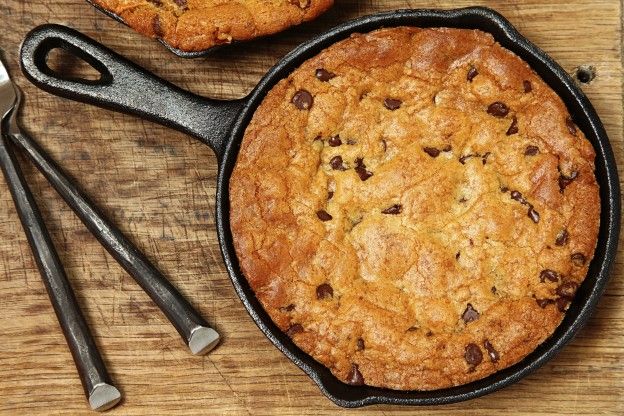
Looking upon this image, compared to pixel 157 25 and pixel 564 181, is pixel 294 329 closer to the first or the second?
pixel 564 181

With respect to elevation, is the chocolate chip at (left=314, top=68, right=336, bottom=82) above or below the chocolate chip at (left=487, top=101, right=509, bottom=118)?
above

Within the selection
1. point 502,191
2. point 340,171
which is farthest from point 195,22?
point 502,191

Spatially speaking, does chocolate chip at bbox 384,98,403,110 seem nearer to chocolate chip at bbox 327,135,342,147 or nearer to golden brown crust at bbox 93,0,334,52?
chocolate chip at bbox 327,135,342,147

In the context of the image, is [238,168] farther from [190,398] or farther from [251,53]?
[190,398]

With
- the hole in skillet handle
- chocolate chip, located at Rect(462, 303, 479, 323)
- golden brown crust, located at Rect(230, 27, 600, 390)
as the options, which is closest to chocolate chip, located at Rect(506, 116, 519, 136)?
golden brown crust, located at Rect(230, 27, 600, 390)

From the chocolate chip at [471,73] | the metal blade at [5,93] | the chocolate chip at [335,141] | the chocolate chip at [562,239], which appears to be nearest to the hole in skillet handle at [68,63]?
the metal blade at [5,93]
